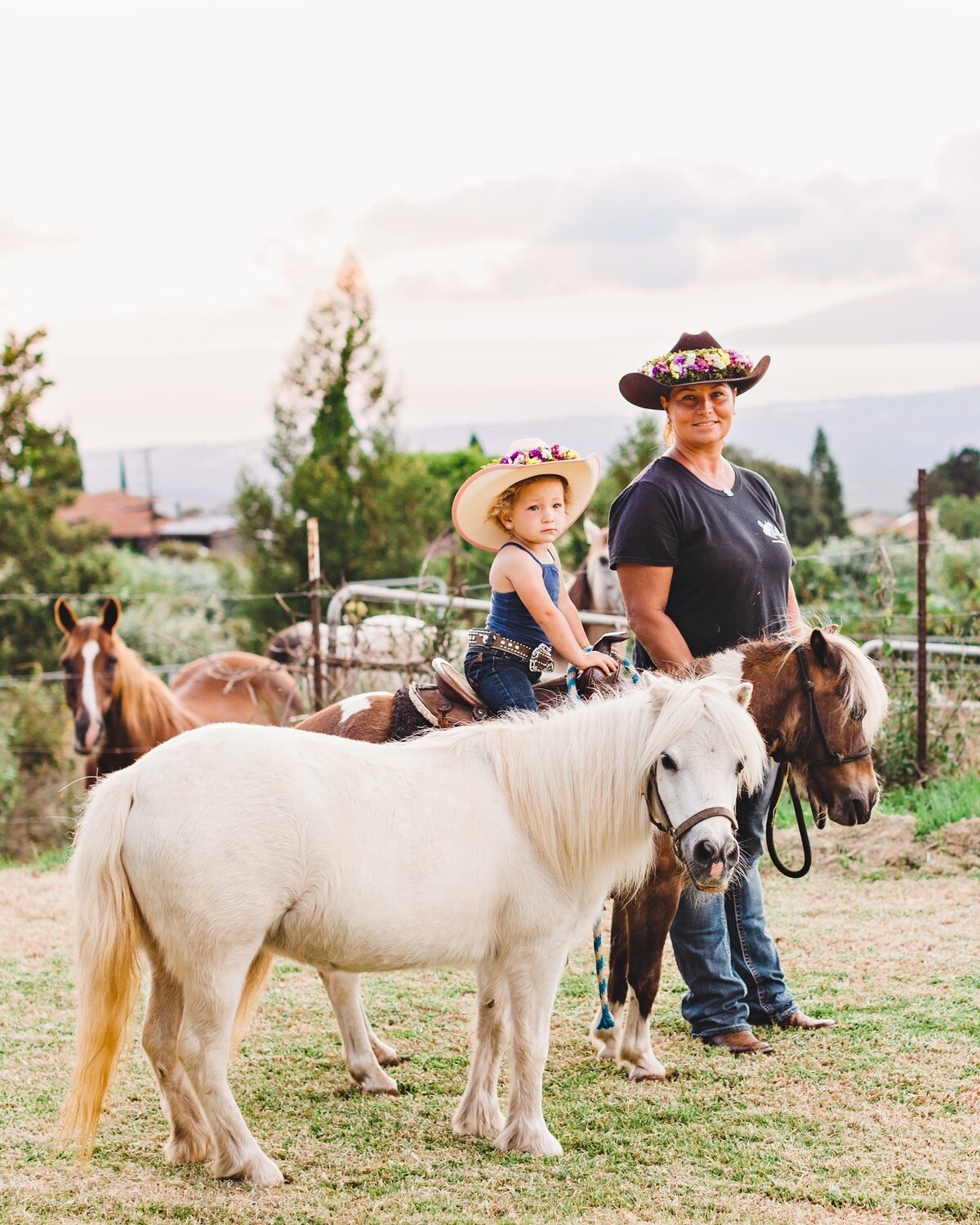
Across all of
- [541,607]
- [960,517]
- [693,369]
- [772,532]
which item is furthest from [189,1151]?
[960,517]

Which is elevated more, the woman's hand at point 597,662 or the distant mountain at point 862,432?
the distant mountain at point 862,432

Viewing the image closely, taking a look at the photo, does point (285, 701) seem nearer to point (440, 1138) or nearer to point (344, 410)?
point (440, 1138)

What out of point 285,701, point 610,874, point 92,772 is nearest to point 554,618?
point 610,874

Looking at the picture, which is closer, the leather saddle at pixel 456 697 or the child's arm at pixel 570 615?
the leather saddle at pixel 456 697

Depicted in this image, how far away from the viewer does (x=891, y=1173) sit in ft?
9.48

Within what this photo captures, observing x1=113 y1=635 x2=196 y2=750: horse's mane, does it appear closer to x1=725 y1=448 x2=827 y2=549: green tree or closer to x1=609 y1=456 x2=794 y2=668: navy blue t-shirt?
x1=609 y1=456 x2=794 y2=668: navy blue t-shirt

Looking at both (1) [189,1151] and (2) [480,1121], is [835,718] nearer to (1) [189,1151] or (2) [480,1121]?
(2) [480,1121]

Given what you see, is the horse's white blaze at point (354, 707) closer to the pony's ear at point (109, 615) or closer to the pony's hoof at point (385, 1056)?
the pony's hoof at point (385, 1056)

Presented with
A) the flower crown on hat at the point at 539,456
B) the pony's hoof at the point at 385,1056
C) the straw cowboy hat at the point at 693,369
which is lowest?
the pony's hoof at the point at 385,1056

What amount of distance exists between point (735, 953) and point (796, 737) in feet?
3.36

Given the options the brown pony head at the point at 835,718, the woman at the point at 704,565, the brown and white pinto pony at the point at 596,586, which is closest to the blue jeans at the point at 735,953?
the woman at the point at 704,565

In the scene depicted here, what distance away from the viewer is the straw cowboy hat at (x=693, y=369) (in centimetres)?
383

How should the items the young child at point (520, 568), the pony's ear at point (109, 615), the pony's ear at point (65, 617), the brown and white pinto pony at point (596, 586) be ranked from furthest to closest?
the brown and white pinto pony at point (596, 586)
the pony's ear at point (65, 617)
the pony's ear at point (109, 615)
the young child at point (520, 568)

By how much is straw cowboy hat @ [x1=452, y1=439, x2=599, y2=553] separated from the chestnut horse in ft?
2.35
